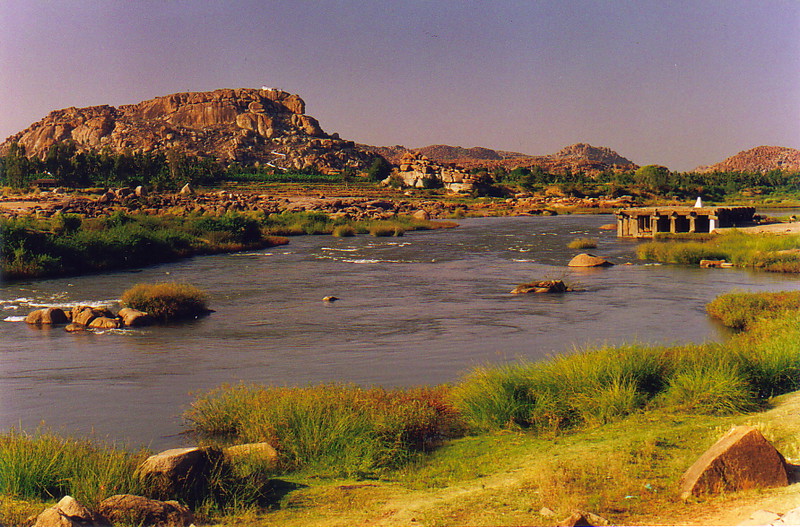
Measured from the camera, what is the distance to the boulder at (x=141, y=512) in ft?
19.3

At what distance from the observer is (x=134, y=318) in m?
19.6

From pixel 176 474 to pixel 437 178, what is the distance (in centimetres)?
11218

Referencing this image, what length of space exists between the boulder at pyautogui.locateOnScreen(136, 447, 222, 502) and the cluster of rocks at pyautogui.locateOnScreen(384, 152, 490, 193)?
9832 cm

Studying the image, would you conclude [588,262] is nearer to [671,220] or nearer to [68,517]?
[671,220]

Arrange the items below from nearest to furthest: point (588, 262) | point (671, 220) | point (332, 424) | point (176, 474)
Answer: point (176, 474) < point (332, 424) < point (588, 262) < point (671, 220)

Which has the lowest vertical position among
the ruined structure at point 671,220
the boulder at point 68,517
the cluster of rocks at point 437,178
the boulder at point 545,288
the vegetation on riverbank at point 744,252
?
the boulder at point 545,288

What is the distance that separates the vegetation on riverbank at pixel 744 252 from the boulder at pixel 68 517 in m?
29.1

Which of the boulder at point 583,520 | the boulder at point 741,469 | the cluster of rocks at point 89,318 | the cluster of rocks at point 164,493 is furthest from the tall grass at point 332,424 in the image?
the cluster of rocks at point 89,318

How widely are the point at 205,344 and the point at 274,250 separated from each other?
25980 millimetres

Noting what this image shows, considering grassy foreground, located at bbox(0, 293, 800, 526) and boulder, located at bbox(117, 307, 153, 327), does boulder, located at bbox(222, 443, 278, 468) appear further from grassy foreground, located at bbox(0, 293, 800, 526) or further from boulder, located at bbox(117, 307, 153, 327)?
boulder, located at bbox(117, 307, 153, 327)

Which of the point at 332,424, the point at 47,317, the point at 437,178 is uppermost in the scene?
the point at 437,178

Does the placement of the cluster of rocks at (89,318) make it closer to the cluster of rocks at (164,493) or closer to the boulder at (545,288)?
the boulder at (545,288)

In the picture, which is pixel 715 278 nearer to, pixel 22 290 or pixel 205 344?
pixel 205 344

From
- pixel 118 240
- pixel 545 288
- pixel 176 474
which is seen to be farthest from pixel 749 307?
pixel 118 240
